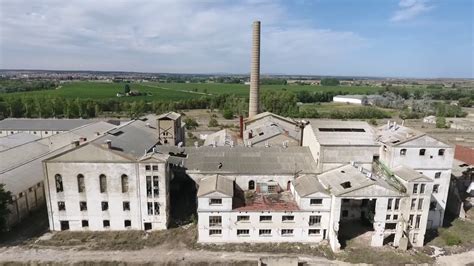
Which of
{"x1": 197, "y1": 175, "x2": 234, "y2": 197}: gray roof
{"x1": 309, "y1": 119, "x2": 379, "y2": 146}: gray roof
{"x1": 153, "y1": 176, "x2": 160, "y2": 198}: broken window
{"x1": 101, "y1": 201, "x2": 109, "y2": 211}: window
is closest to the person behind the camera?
{"x1": 197, "y1": 175, "x2": 234, "y2": 197}: gray roof

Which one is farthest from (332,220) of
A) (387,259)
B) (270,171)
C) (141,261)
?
(141,261)

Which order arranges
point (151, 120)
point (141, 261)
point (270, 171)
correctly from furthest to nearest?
point (151, 120)
point (270, 171)
point (141, 261)

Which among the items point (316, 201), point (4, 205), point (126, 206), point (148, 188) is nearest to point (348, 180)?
point (316, 201)

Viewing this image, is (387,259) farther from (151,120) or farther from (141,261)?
(151,120)

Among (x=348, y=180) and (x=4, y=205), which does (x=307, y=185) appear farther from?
(x=4, y=205)

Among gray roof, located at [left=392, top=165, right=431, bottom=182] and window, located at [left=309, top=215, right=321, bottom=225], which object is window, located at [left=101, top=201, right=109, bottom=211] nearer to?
window, located at [left=309, top=215, right=321, bottom=225]

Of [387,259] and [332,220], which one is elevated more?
[332,220]

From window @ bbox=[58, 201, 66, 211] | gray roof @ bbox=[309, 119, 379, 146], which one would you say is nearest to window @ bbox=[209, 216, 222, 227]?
gray roof @ bbox=[309, 119, 379, 146]

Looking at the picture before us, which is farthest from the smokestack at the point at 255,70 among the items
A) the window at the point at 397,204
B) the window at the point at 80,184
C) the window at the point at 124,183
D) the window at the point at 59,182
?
the window at the point at 59,182
